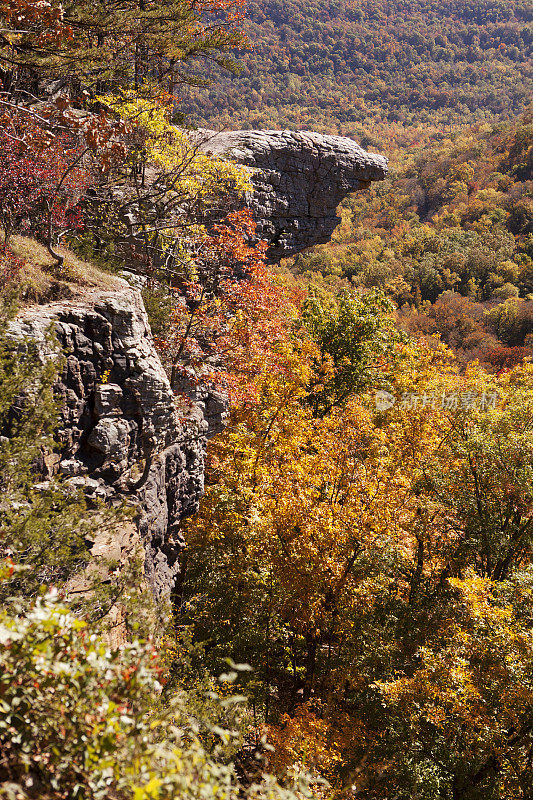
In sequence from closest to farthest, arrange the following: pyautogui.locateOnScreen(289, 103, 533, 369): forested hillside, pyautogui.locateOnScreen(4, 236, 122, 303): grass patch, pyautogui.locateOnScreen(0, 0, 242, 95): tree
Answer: pyautogui.locateOnScreen(0, 0, 242, 95): tree
pyautogui.locateOnScreen(4, 236, 122, 303): grass patch
pyautogui.locateOnScreen(289, 103, 533, 369): forested hillside

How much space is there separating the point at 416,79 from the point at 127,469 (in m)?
177

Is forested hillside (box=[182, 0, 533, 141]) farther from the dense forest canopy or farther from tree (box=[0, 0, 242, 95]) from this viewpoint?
the dense forest canopy

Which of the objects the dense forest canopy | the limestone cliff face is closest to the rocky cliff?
the limestone cliff face

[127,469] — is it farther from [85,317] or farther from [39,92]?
[39,92]

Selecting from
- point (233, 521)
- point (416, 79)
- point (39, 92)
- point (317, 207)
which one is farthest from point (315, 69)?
point (233, 521)

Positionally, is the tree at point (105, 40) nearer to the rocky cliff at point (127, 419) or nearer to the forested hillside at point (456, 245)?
the rocky cliff at point (127, 419)

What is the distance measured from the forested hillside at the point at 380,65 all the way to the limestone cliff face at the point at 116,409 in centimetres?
10533

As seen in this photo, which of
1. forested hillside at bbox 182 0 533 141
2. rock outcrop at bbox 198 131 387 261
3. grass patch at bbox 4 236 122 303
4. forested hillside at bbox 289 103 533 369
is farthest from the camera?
forested hillside at bbox 182 0 533 141

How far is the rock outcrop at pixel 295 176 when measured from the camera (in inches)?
841

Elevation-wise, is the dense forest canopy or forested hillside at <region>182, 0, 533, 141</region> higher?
forested hillside at <region>182, 0, 533, 141</region>

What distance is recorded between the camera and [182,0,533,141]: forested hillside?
4712 inches

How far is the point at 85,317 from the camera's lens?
32.8 ft

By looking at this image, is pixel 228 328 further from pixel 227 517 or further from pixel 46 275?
pixel 46 275

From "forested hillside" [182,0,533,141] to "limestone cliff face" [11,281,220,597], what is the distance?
105m
